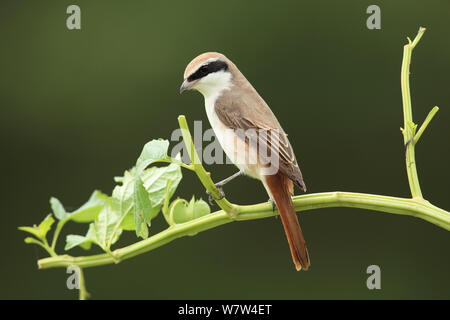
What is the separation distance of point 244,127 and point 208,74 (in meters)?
0.18

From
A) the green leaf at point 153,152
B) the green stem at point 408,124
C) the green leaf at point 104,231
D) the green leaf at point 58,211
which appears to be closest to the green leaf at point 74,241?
the green leaf at point 104,231

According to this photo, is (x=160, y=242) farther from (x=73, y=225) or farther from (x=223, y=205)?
(x=73, y=225)

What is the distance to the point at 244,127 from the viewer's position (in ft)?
4.67

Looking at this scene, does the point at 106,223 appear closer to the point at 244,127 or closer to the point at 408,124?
the point at 244,127

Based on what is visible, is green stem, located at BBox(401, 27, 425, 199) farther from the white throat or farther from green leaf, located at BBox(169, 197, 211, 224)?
the white throat

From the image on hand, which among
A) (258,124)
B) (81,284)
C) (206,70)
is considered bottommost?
(81,284)

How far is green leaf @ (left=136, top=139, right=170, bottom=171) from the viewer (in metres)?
0.89

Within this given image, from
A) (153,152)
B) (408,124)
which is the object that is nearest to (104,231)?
(153,152)

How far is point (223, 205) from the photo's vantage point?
0.94 meters

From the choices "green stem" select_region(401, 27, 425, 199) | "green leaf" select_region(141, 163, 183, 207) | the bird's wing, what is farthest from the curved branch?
the bird's wing

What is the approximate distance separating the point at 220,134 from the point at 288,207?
1.36 ft

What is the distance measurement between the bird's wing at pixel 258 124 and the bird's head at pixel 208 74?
43 millimetres

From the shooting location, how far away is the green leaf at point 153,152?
89 centimetres

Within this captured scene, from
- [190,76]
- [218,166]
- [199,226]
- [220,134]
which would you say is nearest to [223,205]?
[199,226]
